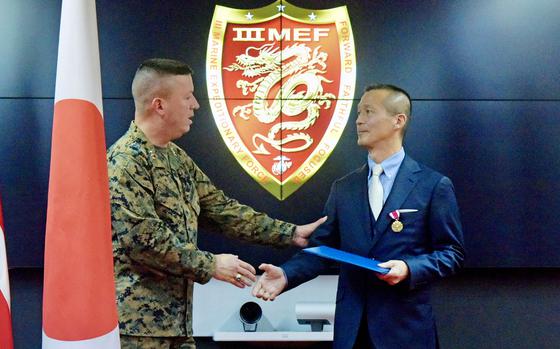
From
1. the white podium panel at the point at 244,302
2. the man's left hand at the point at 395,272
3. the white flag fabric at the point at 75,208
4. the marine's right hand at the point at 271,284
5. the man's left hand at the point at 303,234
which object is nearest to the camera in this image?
the white flag fabric at the point at 75,208

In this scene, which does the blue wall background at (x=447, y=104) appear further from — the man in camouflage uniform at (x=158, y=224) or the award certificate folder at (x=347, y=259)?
the award certificate folder at (x=347, y=259)

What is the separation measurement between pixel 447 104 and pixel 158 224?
224 centimetres

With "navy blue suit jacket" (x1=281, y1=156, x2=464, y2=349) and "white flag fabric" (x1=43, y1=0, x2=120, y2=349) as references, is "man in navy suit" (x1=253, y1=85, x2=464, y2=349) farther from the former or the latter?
"white flag fabric" (x1=43, y1=0, x2=120, y2=349)

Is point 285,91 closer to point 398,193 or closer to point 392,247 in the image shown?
point 398,193

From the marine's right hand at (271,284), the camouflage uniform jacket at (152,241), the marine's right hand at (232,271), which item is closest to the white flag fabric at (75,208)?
the camouflage uniform jacket at (152,241)

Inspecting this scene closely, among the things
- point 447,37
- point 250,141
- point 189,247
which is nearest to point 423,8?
point 447,37

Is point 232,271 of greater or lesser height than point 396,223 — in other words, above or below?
below

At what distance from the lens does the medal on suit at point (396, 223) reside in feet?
6.61

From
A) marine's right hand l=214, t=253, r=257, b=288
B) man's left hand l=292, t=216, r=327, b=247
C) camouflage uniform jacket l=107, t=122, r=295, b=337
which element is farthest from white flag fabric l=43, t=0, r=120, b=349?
man's left hand l=292, t=216, r=327, b=247

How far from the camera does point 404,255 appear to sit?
79.6 inches

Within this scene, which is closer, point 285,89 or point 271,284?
point 271,284

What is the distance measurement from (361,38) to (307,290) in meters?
1.63

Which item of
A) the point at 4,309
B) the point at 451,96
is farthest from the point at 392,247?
the point at 451,96

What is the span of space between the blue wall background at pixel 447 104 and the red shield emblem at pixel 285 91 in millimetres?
68
